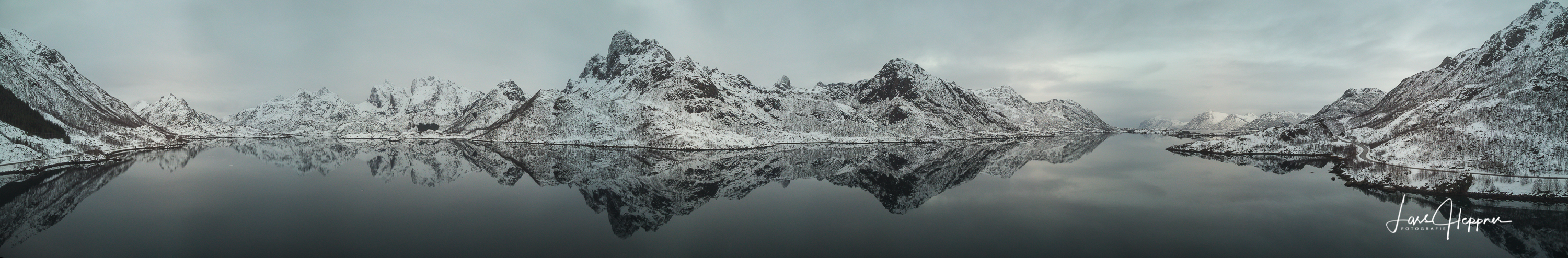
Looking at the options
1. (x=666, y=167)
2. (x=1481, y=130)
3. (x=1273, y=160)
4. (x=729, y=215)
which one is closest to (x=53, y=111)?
(x=666, y=167)

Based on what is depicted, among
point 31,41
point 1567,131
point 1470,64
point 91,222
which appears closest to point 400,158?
point 91,222

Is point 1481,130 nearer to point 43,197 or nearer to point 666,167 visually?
point 666,167

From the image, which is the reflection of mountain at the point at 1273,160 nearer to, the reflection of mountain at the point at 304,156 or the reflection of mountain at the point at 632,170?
the reflection of mountain at the point at 632,170

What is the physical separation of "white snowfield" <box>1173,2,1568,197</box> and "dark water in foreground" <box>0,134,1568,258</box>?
8.02 meters

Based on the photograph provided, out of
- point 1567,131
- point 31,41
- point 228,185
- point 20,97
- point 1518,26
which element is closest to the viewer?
point 228,185

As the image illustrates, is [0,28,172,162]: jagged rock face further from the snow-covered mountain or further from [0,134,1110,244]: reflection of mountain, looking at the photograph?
the snow-covered mountain

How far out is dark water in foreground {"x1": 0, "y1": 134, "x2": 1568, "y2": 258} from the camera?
27.1 meters

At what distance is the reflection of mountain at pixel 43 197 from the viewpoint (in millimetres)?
30409

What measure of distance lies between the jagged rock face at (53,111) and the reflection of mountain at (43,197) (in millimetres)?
18253

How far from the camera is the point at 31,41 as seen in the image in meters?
174

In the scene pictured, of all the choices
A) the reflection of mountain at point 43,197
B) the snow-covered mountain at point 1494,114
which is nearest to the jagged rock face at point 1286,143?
the snow-covered mountain at point 1494,114

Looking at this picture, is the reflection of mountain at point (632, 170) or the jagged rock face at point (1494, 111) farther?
the jagged rock face at point (1494, 111)

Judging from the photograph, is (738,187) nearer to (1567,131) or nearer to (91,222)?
(91,222)

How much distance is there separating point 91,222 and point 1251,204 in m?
86.5
